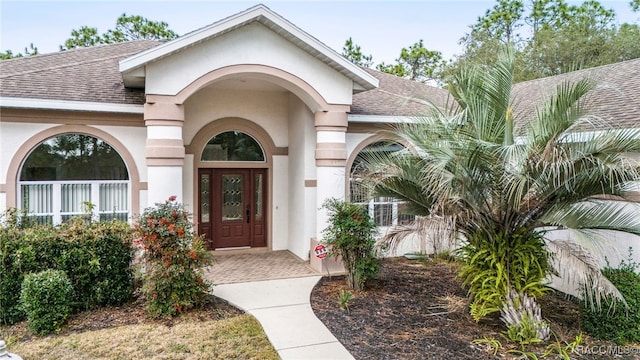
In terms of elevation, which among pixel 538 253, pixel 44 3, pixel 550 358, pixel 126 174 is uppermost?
pixel 44 3

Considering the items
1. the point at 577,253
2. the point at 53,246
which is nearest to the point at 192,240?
the point at 53,246

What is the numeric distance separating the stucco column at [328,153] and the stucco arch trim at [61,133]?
4573 millimetres

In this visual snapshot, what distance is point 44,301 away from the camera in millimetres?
6414

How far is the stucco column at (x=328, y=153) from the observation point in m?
10.3

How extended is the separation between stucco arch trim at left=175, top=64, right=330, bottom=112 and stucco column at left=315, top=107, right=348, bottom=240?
34 cm

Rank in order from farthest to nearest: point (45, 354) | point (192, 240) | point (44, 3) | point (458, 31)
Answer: point (458, 31), point (44, 3), point (192, 240), point (45, 354)

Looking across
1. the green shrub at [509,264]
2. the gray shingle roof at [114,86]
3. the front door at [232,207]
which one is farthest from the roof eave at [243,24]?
the green shrub at [509,264]

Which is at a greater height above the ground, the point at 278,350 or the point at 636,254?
the point at 636,254

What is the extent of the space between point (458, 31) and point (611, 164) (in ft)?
111

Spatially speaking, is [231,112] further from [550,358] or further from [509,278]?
[550,358]

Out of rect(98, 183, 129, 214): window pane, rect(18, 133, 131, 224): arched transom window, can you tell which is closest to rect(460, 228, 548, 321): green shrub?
rect(98, 183, 129, 214): window pane

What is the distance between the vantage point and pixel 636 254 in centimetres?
781

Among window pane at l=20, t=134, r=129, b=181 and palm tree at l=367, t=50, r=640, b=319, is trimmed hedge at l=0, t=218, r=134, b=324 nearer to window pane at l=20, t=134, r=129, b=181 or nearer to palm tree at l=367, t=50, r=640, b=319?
window pane at l=20, t=134, r=129, b=181

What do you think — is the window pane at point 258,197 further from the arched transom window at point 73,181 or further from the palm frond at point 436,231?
the palm frond at point 436,231
